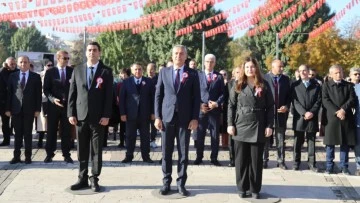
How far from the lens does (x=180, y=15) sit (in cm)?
1786

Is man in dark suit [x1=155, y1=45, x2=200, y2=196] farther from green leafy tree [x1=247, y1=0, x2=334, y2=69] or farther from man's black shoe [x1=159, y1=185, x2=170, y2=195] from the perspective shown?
green leafy tree [x1=247, y1=0, x2=334, y2=69]

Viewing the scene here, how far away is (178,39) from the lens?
1711 inches

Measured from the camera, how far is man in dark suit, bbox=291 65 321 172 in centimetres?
796

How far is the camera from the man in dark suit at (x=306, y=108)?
7.96m

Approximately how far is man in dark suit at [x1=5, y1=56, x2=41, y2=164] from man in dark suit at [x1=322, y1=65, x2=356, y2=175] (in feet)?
17.0

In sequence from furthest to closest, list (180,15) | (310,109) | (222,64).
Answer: (222,64) → (180,15) → (310,109)

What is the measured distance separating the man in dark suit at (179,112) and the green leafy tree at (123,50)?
142ft

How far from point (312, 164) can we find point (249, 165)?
2.45m

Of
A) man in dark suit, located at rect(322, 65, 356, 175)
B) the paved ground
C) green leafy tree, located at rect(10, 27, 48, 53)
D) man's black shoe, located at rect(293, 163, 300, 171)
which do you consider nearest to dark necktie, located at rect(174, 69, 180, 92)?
the paved ground

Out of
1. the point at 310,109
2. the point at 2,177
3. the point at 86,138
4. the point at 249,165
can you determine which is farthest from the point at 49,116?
the point at 310,109

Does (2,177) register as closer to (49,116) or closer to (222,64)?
(49,116)

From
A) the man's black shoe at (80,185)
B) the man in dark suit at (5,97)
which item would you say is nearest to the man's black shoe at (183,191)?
the man's black shoe at (80,185)

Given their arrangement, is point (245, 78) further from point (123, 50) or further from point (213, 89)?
point (123, 50)

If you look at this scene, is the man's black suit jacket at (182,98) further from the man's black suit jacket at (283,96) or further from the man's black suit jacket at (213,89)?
the man's black suit jacket at (283,96)
